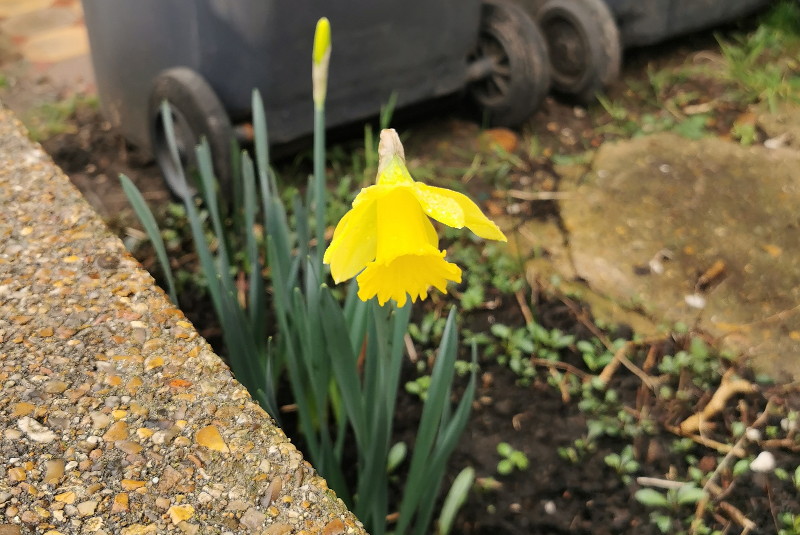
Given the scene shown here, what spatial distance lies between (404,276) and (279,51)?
3.83 ft

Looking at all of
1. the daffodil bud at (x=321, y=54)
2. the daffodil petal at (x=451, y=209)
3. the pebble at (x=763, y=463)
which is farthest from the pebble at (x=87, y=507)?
the pebble at (x=763, y=463)

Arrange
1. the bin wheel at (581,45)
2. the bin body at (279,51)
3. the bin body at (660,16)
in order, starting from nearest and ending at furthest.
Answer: the bin body at (279,51), the bin wheel at (581,45), the bin body at (660,16)

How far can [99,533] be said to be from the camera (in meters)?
0.69

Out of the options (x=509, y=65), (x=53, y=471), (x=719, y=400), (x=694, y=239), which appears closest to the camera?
(x=53, y=471)

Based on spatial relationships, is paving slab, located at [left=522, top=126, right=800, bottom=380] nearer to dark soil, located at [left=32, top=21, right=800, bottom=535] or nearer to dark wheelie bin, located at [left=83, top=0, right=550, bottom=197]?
dark soil, located at [left=32, top=21, right=800, bottom=535]

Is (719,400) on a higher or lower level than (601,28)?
lower

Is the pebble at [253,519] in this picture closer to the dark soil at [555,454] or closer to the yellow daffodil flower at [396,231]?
the yellow daffodil flower at [396,231]

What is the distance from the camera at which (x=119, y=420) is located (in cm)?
80

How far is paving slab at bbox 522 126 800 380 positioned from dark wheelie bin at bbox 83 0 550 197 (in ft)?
1.46

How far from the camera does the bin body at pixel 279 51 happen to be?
1685 mm

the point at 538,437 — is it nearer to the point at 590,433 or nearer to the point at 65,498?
the point at 590,433

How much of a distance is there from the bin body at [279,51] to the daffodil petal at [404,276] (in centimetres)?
114

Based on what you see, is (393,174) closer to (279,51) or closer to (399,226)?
(399,226)

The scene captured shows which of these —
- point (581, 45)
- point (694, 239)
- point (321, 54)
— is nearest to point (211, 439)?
point (321, 54)
